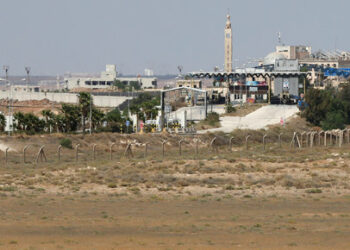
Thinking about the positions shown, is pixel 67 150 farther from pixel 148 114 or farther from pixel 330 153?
pixel 148 114

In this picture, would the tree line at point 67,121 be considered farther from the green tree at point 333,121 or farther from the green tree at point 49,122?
the green tree at point 333,121

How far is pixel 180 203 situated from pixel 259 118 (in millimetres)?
63093

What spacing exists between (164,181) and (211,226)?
1195 cm

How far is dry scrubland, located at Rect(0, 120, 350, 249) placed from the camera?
2234 centimetres

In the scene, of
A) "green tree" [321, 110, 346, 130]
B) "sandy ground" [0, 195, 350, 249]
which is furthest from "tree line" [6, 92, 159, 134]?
"sandy ground" [0, 195, 350, 249]

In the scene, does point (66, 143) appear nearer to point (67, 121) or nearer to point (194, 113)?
point (67, 121)

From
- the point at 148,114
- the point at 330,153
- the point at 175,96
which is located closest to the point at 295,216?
the point at 330,153

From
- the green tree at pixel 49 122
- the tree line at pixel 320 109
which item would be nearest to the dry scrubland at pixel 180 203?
the green tree at pixel 49 122

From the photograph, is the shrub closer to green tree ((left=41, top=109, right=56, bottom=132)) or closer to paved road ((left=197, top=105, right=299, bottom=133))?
green tree ((left=41, top=109, right=56, bottom=132))

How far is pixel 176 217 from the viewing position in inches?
1040

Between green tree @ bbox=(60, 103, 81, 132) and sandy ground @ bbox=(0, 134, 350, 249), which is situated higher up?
green tree @ bbox=(60, 103, 81, 132)

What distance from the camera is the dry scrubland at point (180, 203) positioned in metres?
22.3

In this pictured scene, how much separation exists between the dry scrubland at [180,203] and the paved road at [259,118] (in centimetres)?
3243

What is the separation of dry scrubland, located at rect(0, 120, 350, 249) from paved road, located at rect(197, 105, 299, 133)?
106 ft
